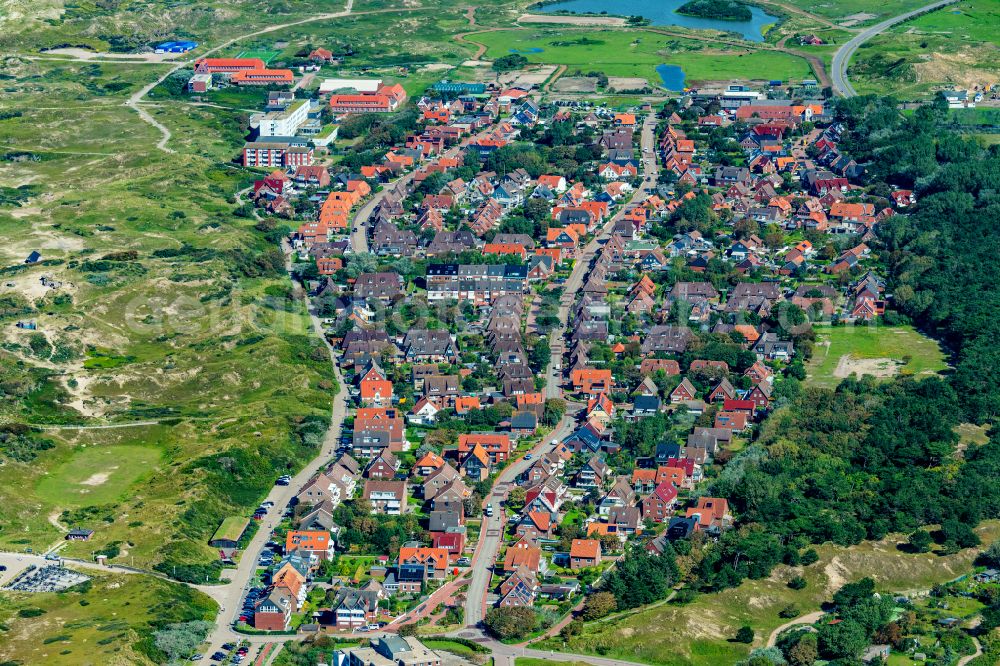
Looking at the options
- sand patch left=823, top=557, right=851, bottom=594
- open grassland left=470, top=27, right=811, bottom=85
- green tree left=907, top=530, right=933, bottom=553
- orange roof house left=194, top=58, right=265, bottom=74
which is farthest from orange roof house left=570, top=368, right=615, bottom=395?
orange roof house left=194, top=58, right=265, bottom=74

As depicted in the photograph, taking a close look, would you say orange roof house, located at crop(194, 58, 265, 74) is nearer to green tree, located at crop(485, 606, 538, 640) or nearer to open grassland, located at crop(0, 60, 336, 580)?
open grassland, located at crop(0, 60, 336, 580)

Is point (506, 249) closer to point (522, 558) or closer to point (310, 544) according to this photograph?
point (310, 544)

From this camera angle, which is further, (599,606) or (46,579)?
(46,579)

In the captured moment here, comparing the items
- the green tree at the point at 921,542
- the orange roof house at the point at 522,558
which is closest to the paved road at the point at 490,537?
the orange roof house at the point at 522,558

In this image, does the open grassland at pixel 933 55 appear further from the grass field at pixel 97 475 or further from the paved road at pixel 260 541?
the grass field at pixel 97 475

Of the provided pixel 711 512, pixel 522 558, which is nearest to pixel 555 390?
pixel 711 512
